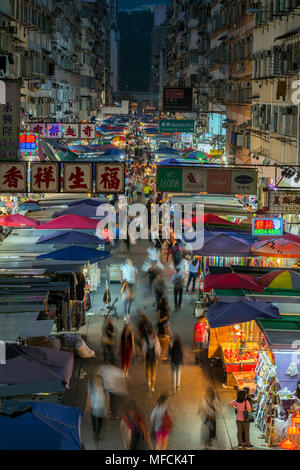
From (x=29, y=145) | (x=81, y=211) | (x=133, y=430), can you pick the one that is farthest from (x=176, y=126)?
(x=133, y=430)

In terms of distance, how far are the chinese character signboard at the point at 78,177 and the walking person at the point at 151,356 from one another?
5.46 metres

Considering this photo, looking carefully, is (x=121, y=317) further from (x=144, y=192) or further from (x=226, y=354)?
(x=144, y=192)

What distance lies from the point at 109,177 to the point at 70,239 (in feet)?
9.41

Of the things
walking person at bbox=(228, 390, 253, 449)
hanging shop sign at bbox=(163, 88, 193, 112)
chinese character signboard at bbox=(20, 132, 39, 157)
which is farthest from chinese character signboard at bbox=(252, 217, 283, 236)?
hanging shop sign at bbox=(163, 88, 193, 112)

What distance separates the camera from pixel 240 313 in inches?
573

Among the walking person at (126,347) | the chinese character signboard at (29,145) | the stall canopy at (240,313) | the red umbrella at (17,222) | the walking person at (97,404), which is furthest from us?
the chinese character signboard at (29,145)

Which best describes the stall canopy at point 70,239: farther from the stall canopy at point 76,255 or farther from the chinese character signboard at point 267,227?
the chinese character signboard at point 267,227

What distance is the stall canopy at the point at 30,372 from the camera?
10.2 metres

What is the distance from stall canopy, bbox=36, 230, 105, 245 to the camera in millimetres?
20797

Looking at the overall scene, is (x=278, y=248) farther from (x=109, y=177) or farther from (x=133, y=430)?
(x=133, y=430)

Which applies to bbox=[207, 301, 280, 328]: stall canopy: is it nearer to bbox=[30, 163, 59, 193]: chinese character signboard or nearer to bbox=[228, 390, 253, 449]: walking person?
bbox=[228, 390, 253, 449]: walking person

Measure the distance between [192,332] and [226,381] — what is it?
3.42 meters

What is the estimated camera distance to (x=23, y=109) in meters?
41.1

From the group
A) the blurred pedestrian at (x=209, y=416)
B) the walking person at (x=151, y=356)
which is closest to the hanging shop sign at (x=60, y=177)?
the walking person at (x=151, y=356)
